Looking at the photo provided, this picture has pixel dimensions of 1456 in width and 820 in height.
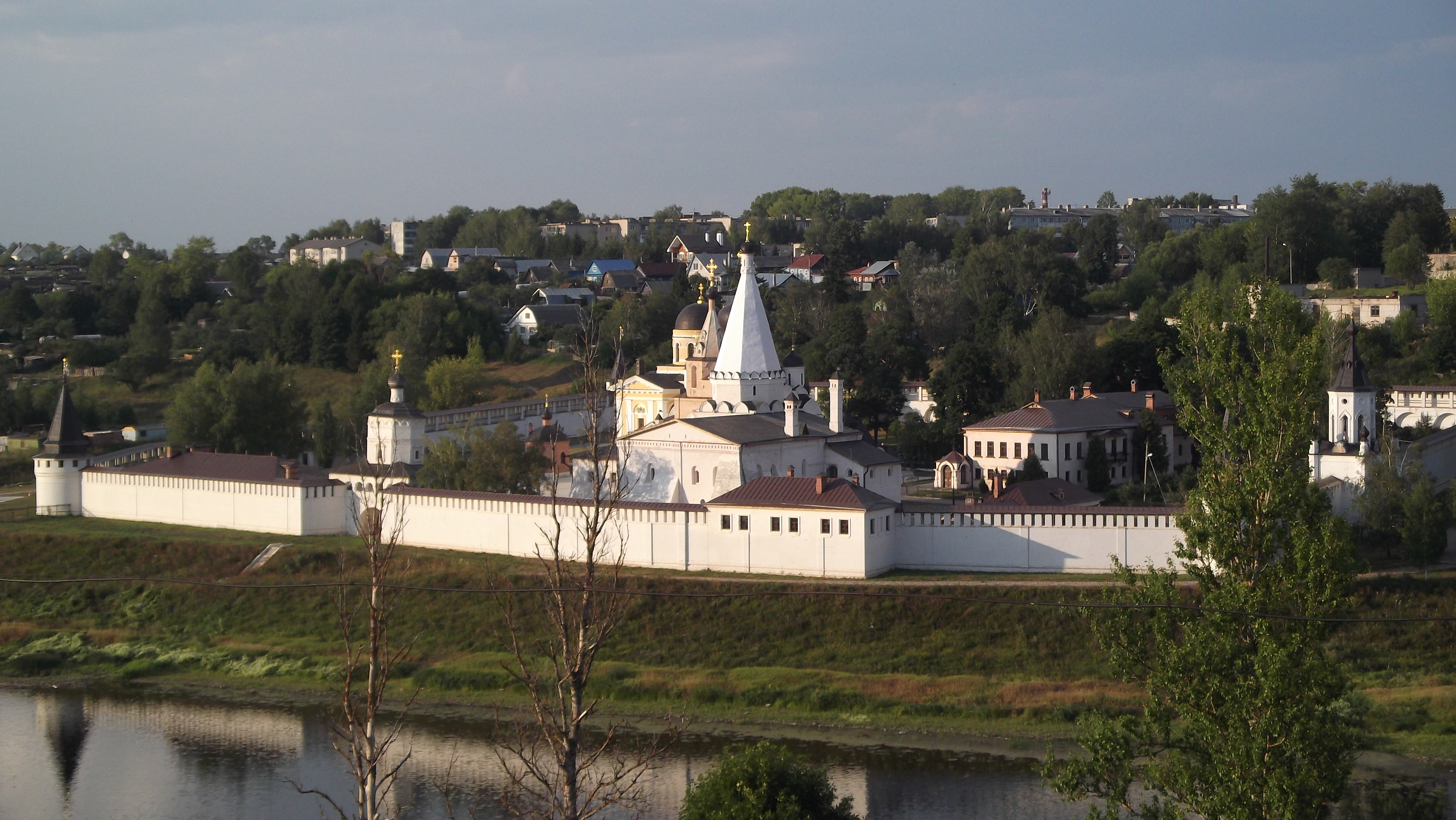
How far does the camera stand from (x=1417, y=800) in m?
19.4

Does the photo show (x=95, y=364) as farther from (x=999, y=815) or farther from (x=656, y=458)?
(x=999, y=815)

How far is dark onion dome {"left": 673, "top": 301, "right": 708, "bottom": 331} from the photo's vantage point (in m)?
38.9

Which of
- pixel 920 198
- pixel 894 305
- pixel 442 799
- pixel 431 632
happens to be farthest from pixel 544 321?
pixel 920 198

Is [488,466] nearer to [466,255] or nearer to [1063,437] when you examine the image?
[1063,437]

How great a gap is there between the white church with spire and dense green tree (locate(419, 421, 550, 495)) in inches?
65.4

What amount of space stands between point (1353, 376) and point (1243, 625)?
54.5 ft

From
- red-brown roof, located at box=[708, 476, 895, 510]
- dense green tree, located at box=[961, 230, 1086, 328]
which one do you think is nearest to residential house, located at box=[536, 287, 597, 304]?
dense green tree, located at box=[961, 230, 1086, 328]

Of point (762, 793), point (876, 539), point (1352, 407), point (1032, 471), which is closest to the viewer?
point (762, 793)

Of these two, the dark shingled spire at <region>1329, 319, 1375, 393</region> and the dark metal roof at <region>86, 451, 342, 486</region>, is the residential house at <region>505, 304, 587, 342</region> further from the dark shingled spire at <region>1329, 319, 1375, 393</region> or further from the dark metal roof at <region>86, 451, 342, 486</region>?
the dark shingled spire at <region>1329, 319, 1375, 393</region>

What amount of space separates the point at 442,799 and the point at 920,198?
92669mm

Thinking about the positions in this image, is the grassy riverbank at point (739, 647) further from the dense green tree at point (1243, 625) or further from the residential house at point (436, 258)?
the residential house at point (436, 258)

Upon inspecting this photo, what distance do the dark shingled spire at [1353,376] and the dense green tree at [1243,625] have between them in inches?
602

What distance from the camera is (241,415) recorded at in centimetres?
3834

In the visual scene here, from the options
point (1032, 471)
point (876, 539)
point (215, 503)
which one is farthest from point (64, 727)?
point (1032, 471)
